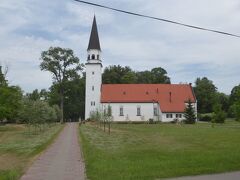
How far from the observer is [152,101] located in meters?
80.9

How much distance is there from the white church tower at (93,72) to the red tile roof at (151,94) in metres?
1.91

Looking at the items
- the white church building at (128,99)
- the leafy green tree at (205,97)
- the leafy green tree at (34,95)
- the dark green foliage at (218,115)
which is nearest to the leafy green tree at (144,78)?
the leafy green tree at (205,97)

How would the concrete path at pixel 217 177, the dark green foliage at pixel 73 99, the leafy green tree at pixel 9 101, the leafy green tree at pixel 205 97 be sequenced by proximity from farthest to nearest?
the leafy green tree at pixel 205 97, the dark green foliage at pixel 73 99, the leafy green tree at pixel 9 101, the concrete path at pixel 217 177

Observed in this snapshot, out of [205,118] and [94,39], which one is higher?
[94,39]

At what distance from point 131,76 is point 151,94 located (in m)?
18.1

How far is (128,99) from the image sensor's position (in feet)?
267

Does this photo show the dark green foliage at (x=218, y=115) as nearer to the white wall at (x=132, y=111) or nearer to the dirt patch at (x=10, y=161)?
the white wall at (x=132, y=111)

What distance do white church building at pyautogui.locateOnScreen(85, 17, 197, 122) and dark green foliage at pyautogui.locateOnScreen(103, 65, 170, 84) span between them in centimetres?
1699

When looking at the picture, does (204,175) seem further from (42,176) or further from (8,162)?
(8,162)

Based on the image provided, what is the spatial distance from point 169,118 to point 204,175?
65536mm

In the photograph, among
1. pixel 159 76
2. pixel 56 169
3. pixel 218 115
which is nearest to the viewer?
pixel 56 169

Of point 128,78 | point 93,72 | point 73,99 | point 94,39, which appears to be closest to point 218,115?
point 93,72

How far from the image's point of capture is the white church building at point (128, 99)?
79.2 m

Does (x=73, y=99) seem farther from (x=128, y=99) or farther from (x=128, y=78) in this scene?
(x=128, y=99)
